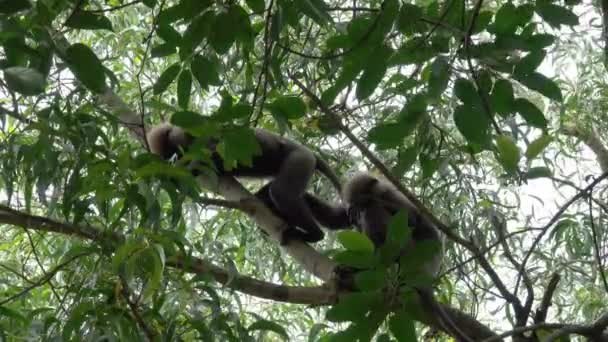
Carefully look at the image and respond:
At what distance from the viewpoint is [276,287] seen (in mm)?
2607

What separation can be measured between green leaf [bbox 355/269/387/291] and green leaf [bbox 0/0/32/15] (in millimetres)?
890

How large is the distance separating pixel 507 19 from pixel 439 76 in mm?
188

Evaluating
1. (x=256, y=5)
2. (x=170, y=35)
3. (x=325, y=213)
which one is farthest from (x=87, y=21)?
(x=325, y=213)

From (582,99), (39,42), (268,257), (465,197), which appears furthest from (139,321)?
(582,99)

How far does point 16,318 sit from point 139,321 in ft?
1.49

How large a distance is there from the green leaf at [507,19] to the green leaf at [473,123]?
182mm

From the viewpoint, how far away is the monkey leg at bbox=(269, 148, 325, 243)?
3.92 metres

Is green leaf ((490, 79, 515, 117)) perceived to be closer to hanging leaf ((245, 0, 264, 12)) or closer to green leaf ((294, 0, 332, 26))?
green leaf ((294, 0, 332, 26))

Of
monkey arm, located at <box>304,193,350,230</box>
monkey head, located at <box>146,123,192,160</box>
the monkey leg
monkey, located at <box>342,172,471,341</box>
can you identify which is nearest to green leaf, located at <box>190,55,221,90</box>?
monkey, located at <box>342,172,471,341</box>

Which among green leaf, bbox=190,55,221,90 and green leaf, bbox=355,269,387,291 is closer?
green leaf, bbox=355,269,387,291

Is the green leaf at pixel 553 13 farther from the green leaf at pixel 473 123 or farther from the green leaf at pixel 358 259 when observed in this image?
the green leaf at pixel 358 259

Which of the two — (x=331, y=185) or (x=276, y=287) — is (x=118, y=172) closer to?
(x=276, y=287)

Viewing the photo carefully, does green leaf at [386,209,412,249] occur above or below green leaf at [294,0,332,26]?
below

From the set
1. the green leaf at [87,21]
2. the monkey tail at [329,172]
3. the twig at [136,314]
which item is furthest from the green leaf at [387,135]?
the monkey tail at [329,172]
